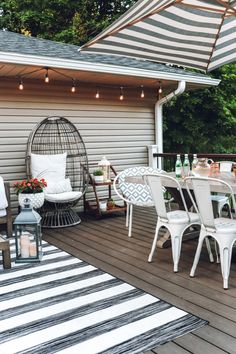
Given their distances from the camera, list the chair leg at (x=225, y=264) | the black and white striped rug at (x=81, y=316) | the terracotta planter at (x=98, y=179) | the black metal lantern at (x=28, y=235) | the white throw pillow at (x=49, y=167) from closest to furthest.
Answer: the black and white striped rug at (x=81, y=316) → the chair leg at (x=225, y=264) → the black metal lantern at (x=28, y=235) → the white throw pillow at (x=49, y=167) → the terracotta planter at (x=98, y=179)

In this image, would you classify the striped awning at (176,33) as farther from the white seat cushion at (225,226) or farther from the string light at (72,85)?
the string light at (72,85)

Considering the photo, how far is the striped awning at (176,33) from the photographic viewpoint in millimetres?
2811

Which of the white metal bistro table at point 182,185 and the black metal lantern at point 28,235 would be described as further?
the black metal lantern at point 28,235

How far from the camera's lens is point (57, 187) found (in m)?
5.34

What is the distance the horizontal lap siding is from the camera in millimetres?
5629

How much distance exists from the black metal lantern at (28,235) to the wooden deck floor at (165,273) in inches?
18.1

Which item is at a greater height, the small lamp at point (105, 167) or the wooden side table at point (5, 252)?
the small lamp at point (105, 167)

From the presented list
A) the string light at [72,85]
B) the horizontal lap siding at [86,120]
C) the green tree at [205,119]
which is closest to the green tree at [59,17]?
the green tree at [205,119]

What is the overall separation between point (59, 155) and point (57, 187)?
1.92ft

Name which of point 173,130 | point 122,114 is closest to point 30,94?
point 122,114

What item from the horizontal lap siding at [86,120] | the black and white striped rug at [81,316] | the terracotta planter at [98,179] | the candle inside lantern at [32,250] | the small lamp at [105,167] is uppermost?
the horizontal lap siding at [86,120]

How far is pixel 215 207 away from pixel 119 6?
1147 cm

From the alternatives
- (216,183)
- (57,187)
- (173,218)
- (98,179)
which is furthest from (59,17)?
(216,183)

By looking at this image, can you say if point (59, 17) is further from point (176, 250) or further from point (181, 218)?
point (176, 250)
